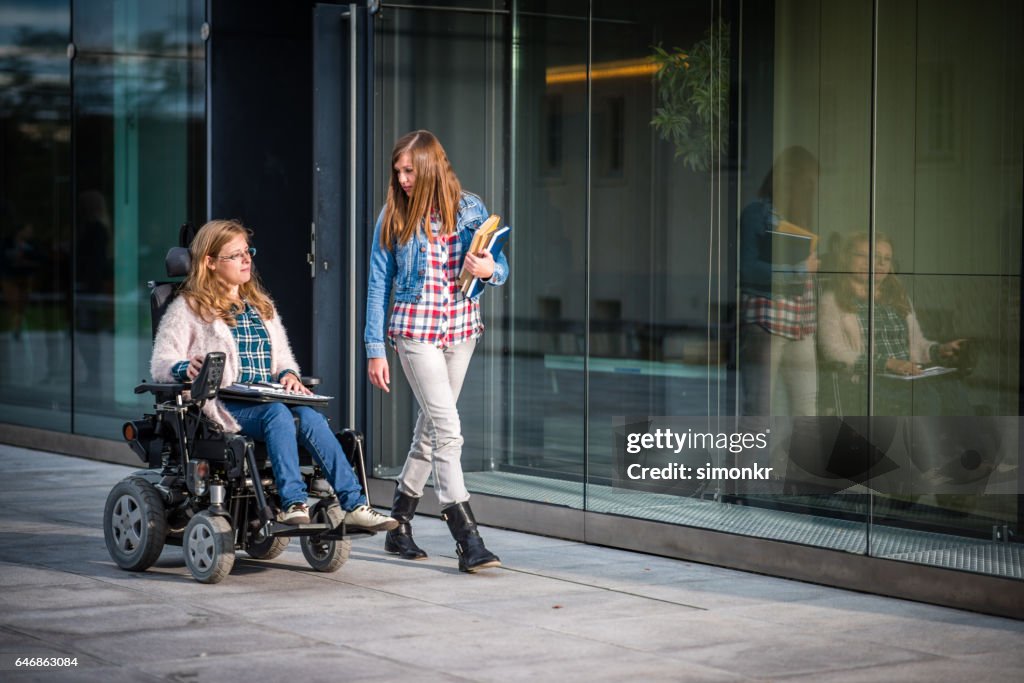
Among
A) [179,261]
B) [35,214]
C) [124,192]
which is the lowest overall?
[179,261]

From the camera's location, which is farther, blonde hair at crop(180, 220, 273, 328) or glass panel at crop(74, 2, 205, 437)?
glass panel at crop(74, 2, 205, 437)

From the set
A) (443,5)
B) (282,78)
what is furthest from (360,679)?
(282,78)

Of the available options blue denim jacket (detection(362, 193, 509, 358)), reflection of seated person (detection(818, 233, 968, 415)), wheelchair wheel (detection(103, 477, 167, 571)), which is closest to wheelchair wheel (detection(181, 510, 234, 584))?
wheelchair wheel (detection(103, 477, 167, 571))

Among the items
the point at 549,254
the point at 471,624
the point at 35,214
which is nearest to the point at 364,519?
the point at 471,624

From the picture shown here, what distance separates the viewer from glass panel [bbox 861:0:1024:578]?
6.76 m

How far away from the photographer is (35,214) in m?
12.5

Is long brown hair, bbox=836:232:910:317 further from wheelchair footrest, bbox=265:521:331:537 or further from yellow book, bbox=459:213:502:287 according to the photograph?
wheelchair footrest, bbox=265:521:331:537

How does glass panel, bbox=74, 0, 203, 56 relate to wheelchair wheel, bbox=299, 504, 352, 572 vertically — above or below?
above

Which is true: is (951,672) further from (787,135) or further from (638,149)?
(638,149)

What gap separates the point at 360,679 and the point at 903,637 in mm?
1944

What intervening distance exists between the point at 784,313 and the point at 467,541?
1977 millimetres

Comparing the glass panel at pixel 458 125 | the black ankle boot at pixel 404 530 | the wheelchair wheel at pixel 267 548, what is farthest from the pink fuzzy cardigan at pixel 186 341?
the glass panel at pixel 458 125

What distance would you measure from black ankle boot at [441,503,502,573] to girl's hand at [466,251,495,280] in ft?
3.22

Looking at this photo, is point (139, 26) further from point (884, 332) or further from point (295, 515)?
point (884, 332)
